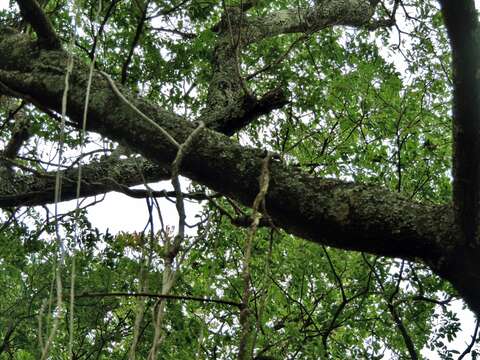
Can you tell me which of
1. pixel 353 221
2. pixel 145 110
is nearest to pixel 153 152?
pixel 145 110

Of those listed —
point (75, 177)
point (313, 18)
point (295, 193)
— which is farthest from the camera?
point (313, 18)

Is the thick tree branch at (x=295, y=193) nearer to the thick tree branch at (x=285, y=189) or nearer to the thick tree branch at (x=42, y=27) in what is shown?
the thick tree branch at (x=285, y=189)

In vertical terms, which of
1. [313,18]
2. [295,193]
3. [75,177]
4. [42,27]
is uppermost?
[313,18]

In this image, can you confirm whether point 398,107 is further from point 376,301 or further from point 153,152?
point 153,152

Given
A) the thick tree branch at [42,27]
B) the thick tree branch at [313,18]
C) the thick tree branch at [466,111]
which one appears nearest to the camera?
the thick tree branch at [466,111]

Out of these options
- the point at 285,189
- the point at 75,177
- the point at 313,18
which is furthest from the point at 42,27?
the point at 313,18

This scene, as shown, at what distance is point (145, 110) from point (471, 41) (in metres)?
1.67

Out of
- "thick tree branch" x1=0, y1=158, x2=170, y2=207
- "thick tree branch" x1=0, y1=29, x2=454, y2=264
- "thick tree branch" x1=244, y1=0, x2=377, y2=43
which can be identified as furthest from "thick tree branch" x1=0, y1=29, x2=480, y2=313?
"thick tree branch" x1=244, y1=0, x2=377, y2=43

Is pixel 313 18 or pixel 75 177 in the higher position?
pixel 313 18

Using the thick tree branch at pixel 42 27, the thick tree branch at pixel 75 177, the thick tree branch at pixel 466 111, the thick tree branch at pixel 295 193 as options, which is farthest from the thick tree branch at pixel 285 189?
the thick tree branch at pixel 75 177

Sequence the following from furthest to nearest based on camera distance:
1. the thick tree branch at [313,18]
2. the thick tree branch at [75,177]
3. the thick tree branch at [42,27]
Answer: the thick tree branch at [313,18], the thick tree branch at [75,177], the thick tree branch at [42,27]

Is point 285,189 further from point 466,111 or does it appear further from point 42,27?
point 42,27

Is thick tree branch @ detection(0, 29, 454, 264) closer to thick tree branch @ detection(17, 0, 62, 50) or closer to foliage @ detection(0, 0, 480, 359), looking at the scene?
thick tree branch @ detection(17, 0, 62, 50)

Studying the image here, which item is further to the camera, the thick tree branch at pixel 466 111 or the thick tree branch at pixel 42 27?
the thick tree branch at pixel 42 27
